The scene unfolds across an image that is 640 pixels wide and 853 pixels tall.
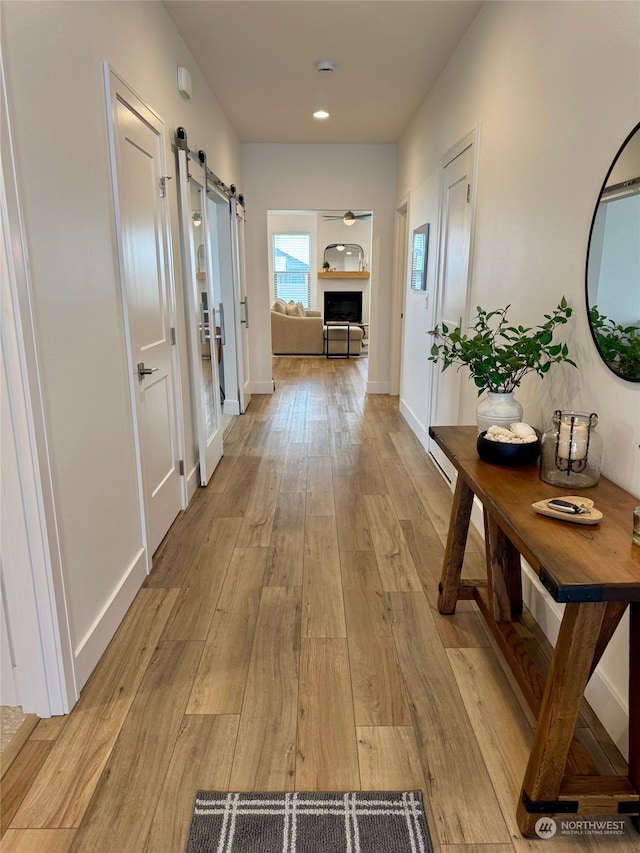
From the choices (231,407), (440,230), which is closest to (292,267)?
(231,407)

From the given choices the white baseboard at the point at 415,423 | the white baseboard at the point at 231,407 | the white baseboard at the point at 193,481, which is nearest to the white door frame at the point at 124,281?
the white baseboard at the point at 193,481

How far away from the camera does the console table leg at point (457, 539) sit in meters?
2.06

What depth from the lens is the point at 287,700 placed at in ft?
5.69

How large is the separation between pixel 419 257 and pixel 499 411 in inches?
119

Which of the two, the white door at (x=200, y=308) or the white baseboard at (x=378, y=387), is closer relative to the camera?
the white door at (x=200, y=308)

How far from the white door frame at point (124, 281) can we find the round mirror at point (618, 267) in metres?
1.72

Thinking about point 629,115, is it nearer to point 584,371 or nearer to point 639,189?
point 639,189

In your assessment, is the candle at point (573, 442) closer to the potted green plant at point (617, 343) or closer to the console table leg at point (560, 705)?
the potted green plant at point (617, 343)

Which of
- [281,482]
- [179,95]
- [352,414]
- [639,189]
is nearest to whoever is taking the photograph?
[639,189]

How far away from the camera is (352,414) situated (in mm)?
5418

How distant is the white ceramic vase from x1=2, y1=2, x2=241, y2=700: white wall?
1389 millimetres

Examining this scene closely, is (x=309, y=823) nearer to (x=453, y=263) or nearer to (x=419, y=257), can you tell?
(x=453, y=263)

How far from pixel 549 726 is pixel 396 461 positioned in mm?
2830

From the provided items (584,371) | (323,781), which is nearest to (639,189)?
(584,371)
